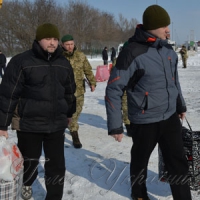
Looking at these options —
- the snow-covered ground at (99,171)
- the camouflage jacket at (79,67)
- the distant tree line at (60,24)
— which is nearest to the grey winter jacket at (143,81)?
the snow-covered ground at (99,171)

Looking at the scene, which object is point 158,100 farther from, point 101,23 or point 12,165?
point 101,23

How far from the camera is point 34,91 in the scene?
2.70m

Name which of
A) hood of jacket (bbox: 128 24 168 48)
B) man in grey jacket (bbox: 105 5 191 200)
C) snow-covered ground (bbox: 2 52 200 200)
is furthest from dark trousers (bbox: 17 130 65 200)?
hood of jacket (bbox: 128 24 168 48)

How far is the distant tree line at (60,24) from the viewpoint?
107 feet

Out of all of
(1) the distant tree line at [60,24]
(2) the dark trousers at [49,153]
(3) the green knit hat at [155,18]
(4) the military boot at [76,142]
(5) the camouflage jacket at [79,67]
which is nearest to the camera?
(3) the green knit hat at [155,18]

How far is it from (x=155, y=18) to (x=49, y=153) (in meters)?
1.49

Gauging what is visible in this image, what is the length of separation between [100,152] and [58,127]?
193 centimetres

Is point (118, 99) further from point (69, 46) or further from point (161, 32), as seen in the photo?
point (69, 46)

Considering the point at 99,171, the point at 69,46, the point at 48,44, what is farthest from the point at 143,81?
the point at 69,46

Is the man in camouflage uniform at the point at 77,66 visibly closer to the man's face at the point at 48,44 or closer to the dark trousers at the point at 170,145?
the man's face at the point at 48,44

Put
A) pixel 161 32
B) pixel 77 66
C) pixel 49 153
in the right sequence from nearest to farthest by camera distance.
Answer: pixel 161 32 < pixel 49 153 < pixel 77 66

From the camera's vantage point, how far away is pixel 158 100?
260cm

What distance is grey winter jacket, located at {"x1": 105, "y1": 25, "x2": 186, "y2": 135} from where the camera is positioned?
252 centimetres

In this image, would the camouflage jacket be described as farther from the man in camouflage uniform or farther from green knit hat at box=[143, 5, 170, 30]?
green knit hat at box=[143, 5, 170, 30]
